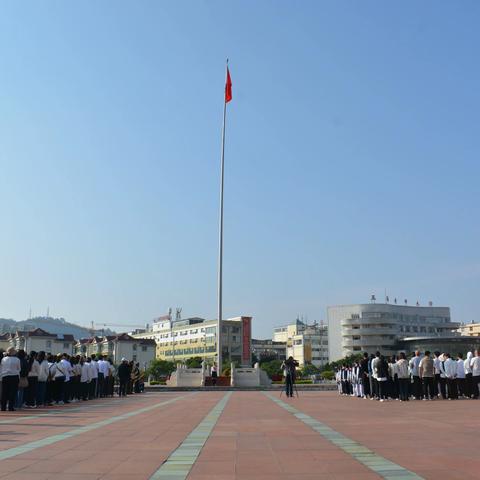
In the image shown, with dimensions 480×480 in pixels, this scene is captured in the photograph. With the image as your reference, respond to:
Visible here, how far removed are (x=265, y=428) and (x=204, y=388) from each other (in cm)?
3157

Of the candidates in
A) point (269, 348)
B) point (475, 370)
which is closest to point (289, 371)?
point (475, 370)

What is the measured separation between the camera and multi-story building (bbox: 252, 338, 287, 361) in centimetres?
14275

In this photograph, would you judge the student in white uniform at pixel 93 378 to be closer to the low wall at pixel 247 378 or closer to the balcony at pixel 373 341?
the low wall at pixel 247 378

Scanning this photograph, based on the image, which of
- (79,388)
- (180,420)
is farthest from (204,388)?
(180,420)

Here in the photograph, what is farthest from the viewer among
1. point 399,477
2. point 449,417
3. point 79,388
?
point 79,388

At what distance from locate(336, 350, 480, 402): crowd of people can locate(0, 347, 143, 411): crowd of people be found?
10.4 metres

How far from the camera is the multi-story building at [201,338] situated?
117 m

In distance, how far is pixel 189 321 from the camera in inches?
5512

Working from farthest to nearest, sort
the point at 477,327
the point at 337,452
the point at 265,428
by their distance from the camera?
the point at 477,327, the point at 265,428, the point at 337,452

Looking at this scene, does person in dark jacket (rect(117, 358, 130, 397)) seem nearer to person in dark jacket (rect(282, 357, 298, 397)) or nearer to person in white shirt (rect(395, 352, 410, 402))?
person in dark jacket (rect(282, 357, 298, 397))

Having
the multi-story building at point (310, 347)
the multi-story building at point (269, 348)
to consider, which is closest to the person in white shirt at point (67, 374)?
the multi-story building at point (310, 347)

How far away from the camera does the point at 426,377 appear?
63.9 feet

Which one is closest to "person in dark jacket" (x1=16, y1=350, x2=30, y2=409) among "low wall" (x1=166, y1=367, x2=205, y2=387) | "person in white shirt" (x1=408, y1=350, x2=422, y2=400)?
"person in white shirt" (x1=408, y1=350, x2=422, y2=400)

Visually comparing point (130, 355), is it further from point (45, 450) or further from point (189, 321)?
point (45, 450)
